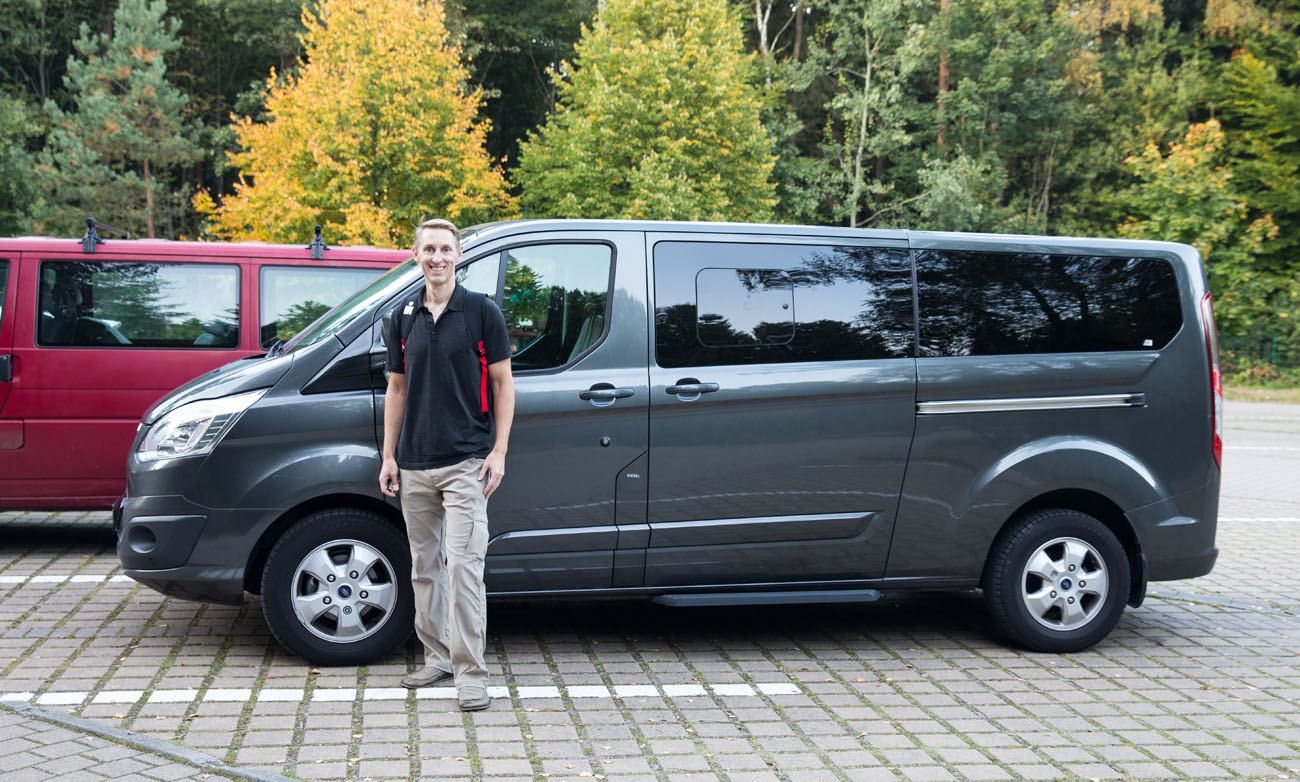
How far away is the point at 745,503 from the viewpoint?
5.88 meters

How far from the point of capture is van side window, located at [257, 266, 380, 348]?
8.16 metres

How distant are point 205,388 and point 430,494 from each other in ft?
4.22

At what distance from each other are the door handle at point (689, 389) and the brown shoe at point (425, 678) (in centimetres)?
158

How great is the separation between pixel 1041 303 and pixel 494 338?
2816mm

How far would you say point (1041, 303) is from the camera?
6.28 m

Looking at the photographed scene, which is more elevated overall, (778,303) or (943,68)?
(943,68)

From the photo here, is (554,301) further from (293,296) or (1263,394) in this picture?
(1263,394)

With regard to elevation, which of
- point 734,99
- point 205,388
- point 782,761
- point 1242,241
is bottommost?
point 782,761

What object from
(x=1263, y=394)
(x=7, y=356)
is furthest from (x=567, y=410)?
(x=1263, y=394)

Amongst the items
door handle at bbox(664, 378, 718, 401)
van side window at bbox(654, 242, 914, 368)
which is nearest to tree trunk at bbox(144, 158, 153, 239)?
van side window at bbox(654, 242, 914, 368)

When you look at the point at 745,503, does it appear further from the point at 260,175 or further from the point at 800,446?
the point at 260,175

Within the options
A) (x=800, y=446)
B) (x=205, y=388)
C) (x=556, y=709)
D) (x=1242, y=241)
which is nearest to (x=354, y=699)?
(x=556, y=709)

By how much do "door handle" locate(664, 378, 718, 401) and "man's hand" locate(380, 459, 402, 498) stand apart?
1.27 meters

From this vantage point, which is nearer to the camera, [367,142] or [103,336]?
[103,336]
